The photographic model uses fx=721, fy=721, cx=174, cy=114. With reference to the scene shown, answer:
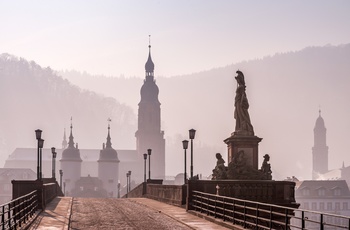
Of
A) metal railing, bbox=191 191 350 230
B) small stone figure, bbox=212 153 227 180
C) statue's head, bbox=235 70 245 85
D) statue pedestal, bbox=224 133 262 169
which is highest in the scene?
statue's head, bbox=235 70 245 85

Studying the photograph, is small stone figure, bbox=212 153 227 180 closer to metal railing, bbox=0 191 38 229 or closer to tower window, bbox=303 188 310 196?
metal railing, bbox=0 191 38 229

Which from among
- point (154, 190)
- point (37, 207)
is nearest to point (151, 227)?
point (37, 207)

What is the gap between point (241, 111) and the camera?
169 feet

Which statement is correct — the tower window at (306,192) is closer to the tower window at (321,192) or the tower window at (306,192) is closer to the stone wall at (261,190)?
the tower window at (321,192)

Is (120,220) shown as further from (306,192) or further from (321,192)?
(306,192)

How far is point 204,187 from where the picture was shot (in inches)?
1522

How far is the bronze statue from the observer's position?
164ft

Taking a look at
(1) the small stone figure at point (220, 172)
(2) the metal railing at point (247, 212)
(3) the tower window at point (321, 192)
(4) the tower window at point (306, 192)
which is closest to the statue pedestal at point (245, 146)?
(1) the small stone figure at point (220, 172)

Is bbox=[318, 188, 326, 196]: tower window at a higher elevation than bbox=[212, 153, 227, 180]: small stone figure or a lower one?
lower

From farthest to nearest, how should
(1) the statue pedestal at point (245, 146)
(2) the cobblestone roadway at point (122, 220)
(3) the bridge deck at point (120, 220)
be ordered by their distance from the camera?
1. (1) the statue pedestal at point (245, 146)
2. (2) the cobblestone roadway at point (122, 220)
3. (3) the bridge deck at point (120, 220)

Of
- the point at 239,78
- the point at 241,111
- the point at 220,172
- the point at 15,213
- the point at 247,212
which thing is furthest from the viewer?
the point at 239,78

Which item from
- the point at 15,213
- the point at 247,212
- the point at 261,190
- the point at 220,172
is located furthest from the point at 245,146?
the point at 15,213

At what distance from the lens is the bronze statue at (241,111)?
4991 centimetres

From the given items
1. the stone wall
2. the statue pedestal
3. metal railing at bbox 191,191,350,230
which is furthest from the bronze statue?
metal railing at bbox 191,191,350,230
